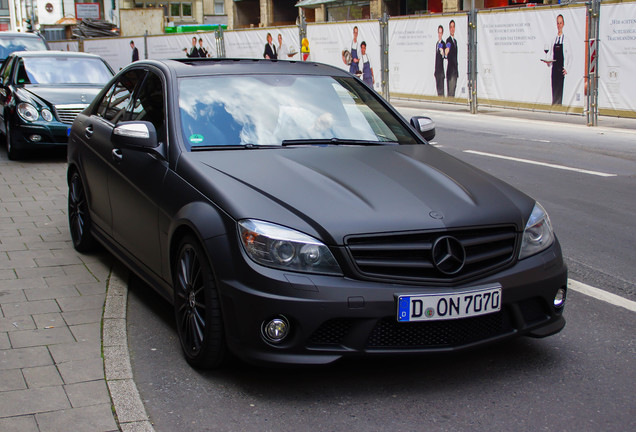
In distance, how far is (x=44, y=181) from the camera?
10.5 m

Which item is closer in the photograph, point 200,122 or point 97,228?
point 200,122

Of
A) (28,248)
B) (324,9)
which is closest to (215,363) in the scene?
(28,248)

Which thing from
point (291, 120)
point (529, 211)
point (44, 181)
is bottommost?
point (44, 181)

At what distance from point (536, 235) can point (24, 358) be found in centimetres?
272

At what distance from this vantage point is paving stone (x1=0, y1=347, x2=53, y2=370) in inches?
167

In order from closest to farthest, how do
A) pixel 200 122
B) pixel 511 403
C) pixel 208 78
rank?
1. pixel 511 403
2. pixel 200 122
3. pixel 208 78

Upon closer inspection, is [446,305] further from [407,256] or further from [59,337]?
[59,337]

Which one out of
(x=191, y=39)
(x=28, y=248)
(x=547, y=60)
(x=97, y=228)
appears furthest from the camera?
(x=191, y=39)

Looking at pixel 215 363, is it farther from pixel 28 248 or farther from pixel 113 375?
pixel 28 248

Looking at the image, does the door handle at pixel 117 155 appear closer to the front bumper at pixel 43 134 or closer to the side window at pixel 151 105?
the side window at pixel 151 105

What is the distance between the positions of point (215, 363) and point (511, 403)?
1.43 m

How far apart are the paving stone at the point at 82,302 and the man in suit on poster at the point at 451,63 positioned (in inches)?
592

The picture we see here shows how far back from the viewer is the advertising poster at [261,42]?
24.8 m

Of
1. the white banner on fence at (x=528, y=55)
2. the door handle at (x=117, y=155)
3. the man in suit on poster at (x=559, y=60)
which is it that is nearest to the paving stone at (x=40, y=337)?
the door handle at (x=117, y=155)
